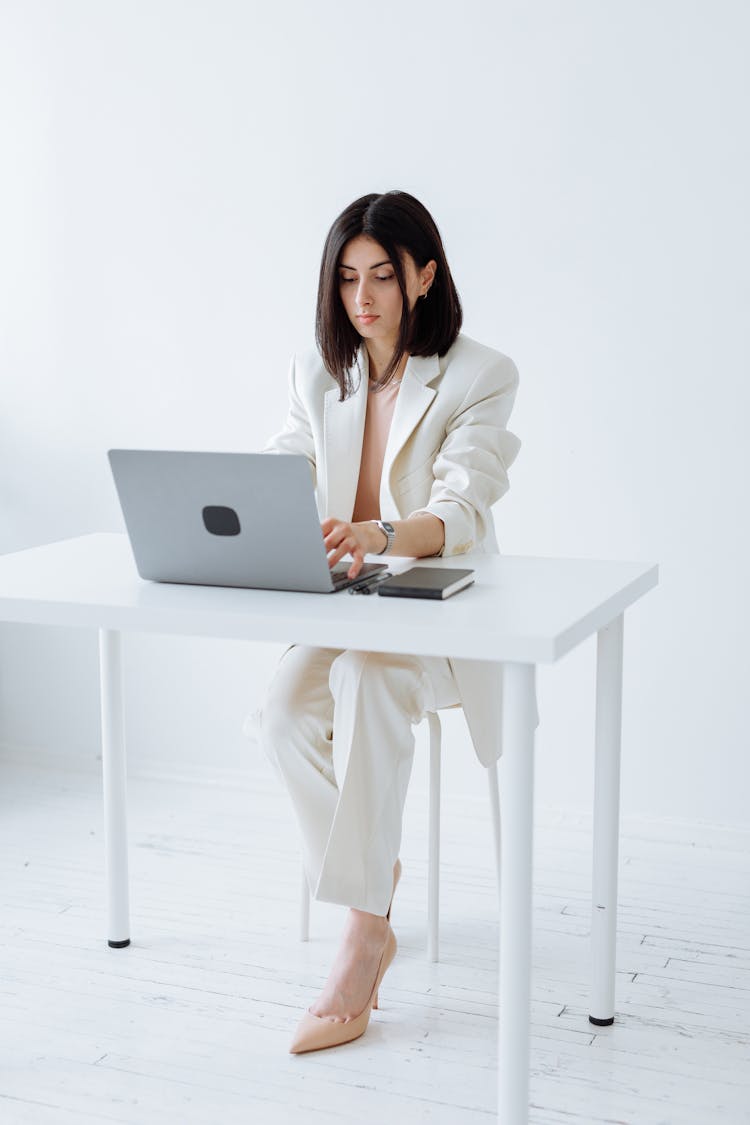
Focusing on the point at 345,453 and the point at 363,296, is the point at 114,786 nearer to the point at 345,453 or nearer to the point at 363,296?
the point at 345,453

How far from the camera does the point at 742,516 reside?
8.61ft

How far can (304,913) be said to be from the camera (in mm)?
2217

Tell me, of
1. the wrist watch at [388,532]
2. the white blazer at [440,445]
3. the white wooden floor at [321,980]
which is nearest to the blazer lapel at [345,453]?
the white blazer at [440,445]

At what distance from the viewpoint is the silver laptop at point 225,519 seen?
5.00 ft

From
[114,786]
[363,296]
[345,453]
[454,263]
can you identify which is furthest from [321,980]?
[454,263]

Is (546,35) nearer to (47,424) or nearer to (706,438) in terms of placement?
(706,438)

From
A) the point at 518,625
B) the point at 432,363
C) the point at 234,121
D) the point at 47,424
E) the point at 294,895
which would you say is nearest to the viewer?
the point at 518,625

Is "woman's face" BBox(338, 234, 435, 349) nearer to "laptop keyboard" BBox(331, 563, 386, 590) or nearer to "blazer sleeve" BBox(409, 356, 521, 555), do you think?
"blazer sleeve" BBox(409, 356, 521, 555)

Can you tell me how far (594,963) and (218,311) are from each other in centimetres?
169

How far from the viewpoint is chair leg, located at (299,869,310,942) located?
7.22 feet

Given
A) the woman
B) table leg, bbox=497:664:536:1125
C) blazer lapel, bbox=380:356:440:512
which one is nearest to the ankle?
the woman

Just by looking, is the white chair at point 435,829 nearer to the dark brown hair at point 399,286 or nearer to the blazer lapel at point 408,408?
the blazer lapel at point 408,408

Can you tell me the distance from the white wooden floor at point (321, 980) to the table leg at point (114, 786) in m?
0.06

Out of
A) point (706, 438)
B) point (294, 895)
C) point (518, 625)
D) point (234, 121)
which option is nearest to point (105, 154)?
point (234, 121)
